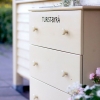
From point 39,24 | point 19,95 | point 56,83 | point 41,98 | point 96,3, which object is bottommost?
point 19,95

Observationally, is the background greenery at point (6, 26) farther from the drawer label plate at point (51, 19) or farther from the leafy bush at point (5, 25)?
the drawer label plate at point (51, 19)

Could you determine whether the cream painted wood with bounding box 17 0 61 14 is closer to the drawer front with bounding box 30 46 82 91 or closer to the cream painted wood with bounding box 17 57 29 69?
the cream painted wood with bounding box 17 57 29 69

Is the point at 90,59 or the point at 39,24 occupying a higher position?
the point at 39,24

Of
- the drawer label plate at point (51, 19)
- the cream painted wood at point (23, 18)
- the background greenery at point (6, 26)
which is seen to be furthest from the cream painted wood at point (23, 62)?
the background greenery at point (6, 26)

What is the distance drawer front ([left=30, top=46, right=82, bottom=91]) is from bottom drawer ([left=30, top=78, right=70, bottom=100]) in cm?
5

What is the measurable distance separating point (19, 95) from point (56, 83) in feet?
6.80

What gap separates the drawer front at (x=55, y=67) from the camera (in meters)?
2.69

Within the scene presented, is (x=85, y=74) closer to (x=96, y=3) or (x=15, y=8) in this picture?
(x=96, y=3)

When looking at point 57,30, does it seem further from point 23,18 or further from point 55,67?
point 23,18

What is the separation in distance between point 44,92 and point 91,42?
2.70ft

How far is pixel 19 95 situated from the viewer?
4.93 m

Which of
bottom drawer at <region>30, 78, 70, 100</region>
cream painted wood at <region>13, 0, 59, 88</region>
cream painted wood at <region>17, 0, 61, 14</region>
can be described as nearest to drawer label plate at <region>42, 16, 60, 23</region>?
bottom drawer at <region>30, 78, 70, 100</region>

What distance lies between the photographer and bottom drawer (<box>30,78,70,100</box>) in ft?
9.59

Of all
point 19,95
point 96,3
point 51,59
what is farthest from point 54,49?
point 19,95
